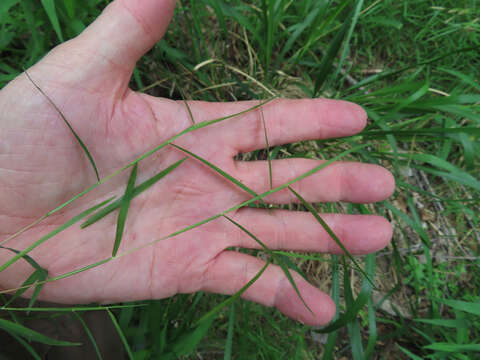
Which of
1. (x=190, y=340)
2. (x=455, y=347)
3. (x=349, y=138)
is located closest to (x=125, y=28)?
(x=349, y=138)

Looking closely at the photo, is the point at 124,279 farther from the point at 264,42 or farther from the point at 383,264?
the point at 383,264

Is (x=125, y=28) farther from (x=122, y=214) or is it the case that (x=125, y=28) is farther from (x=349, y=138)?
(x=349, y=138)

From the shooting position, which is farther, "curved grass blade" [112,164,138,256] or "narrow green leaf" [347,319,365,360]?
"narrow green leaf" [347,319,365,360]

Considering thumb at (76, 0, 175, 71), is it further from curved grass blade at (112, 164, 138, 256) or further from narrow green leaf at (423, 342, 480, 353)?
narrow green leaf at (423, 342, 480, 353)

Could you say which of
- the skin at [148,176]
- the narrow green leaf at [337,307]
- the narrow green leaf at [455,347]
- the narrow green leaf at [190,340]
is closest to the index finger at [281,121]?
the skin at [148,176]

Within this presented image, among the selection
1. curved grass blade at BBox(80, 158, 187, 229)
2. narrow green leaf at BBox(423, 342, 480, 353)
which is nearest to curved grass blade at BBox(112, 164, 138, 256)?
curved grass blade at BBox(80, 158, 187, 229)

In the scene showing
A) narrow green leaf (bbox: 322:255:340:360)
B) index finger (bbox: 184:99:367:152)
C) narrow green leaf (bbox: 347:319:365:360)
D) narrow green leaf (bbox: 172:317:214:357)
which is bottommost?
narrow green leaf (bbox: 347:319:365:360)

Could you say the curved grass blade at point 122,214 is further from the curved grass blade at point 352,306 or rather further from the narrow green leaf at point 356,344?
the narrow green leaf at point 356,344

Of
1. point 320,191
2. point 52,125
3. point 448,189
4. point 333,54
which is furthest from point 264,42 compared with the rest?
point 448,189
